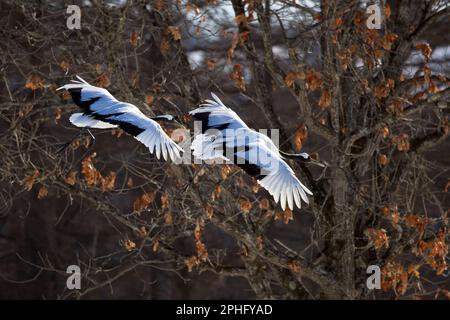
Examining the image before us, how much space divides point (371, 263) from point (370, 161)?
78 centimetres

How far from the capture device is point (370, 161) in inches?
262

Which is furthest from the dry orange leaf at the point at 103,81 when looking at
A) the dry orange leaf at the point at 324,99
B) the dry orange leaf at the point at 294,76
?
the dry orange leaf at the point at 324,99

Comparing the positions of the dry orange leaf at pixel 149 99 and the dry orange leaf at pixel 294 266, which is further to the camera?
the dry orange leaf at pixel 294 266

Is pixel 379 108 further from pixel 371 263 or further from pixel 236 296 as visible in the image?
pixel 236 296

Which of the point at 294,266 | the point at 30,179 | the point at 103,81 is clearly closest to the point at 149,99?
the point at 103,81

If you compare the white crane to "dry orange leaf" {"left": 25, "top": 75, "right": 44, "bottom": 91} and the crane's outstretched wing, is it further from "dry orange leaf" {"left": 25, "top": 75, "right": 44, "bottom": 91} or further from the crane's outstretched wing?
"dry orange leaf" {"left": 25, "top": 75, "right": 44, "bottom": 91}

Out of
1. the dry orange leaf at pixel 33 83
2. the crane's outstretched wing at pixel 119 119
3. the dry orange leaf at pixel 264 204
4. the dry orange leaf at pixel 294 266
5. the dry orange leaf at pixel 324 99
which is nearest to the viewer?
the crane's outstretched wing at pixel 119 119

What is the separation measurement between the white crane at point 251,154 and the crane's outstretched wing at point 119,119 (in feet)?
0.58

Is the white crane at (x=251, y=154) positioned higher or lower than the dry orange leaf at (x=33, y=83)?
lower

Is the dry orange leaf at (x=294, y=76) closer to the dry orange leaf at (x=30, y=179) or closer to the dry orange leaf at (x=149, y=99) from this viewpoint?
the dry orange leaf at (x=149, y=99)

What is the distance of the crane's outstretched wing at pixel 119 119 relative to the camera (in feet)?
13.1

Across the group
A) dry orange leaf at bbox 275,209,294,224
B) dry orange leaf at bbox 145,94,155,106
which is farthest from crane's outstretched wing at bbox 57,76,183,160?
dry orange leaf at bbox 275,209,294,224

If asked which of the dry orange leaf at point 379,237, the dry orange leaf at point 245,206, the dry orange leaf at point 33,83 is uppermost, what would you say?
the dry orange leaf at point 33,83

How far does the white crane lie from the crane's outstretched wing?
18 centimetres
